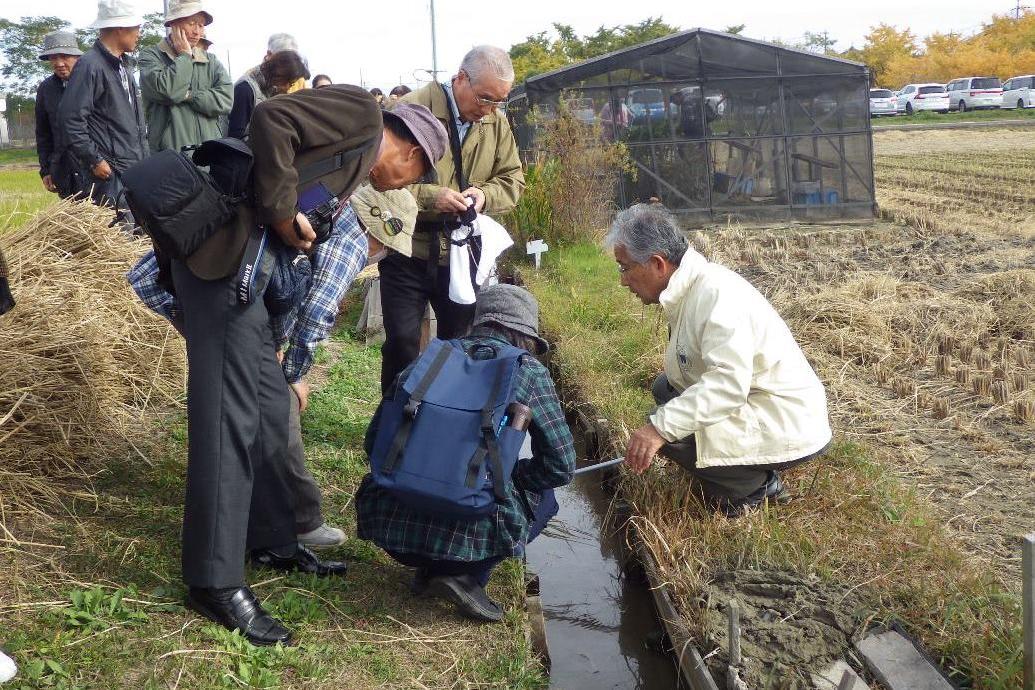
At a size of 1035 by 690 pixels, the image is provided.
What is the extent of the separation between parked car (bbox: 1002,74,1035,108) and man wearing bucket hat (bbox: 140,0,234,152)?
138 feet

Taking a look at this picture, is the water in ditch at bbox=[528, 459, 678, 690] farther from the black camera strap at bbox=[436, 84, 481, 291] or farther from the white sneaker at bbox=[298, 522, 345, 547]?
the black camera strap at bbox=[436, 84, 481, 291]

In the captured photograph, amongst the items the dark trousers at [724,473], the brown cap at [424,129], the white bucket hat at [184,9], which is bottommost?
the dark trousers at [724,473]

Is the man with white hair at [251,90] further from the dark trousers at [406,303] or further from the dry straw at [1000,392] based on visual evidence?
the dry straw at [1000,392]

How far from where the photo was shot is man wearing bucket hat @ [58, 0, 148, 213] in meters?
5.90

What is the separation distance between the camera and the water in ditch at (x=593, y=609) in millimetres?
3986

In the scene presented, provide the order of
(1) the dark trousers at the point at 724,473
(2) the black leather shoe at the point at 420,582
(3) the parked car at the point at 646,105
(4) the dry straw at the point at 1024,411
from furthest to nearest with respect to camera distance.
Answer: (3) the parked car at the point at 646,105 < (4) the dry straw at the point at 1024,411 < (1) the dark trousers at the point at 724,473 < (2) the black leather shoe at the point at 420,582

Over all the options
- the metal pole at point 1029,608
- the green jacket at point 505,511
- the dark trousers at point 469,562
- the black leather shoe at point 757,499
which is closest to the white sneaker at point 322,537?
the dark trousers at point 469,562

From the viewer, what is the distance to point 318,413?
5609 mm

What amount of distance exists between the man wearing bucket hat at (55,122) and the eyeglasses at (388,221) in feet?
9.77

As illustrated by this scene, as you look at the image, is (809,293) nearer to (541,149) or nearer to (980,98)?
(541,149)

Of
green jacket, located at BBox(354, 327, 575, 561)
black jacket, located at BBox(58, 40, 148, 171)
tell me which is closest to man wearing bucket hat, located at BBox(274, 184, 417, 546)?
green jacket, located at BBox(354, 327, 575, 561)

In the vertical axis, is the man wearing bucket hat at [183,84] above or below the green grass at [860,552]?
above

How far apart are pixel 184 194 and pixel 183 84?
3756 mm

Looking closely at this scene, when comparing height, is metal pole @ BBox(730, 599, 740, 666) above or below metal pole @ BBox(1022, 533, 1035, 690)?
below
